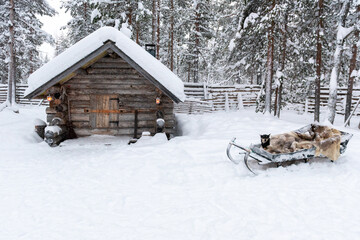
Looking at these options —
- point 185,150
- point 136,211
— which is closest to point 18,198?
point 136,211

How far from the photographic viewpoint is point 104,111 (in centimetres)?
1063

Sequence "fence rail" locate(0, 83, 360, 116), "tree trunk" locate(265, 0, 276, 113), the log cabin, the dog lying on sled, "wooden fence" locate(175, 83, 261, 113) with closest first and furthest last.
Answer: the dog lying on sled → the log cabin → "tree trunk" locate(265, 0, 276, 113) → "fence rail" locate(0, 83, 360, 116) → "wooden fence" locate(175, 83, 261, 113)

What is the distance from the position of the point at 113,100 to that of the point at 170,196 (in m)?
6.70

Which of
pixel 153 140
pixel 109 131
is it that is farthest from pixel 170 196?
pixel 109 131

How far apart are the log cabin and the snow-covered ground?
7.78ft

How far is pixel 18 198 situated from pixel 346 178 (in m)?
7.04

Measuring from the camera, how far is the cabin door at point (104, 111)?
34.7 ft

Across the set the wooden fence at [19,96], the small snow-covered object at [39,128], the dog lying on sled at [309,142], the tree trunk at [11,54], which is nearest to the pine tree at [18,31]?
the tree trunk at [11,54]

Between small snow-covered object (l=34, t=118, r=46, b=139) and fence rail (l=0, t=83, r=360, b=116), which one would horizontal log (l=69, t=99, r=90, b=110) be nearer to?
small snow-covered object (l=34, t=118, r=46, b=139)

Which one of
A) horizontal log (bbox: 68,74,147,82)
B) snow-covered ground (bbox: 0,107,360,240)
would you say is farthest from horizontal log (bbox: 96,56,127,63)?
snow-covered ground (bbox: 0,107,360,240)

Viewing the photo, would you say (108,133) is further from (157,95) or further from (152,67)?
(152,67)

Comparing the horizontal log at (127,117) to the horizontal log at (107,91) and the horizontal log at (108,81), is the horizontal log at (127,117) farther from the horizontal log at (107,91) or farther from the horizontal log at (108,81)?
the horizontal log at (108,81)

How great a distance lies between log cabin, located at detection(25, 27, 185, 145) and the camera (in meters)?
9.25

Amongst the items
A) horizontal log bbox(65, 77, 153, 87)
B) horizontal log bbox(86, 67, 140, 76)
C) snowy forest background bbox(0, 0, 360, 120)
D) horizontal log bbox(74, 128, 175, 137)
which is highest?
snowy forest background bbox(0, 0, 360, 120)
